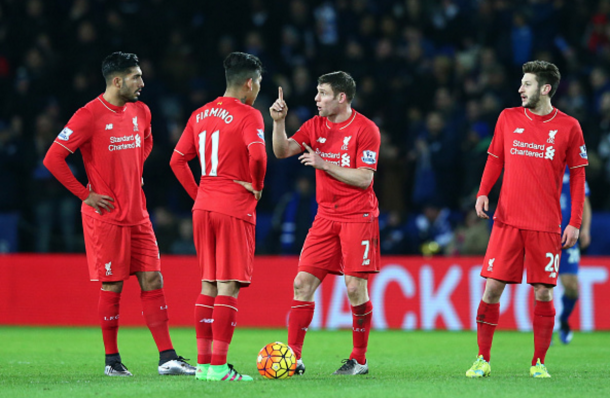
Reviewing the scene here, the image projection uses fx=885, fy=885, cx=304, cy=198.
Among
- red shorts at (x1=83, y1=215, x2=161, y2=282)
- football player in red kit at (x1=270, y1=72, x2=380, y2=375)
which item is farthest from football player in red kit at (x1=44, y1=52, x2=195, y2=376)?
football player in red kit at (x1=270, y1=72, x2=380, y2=375)

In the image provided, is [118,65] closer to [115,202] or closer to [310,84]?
[115,202]

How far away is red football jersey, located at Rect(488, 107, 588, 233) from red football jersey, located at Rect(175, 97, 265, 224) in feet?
6.70

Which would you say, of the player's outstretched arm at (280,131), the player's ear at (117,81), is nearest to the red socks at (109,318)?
the player's ear at (117,81)

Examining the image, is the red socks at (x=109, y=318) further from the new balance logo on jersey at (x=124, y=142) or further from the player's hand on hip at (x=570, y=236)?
the player's hand on hip at (x=570, y=236)

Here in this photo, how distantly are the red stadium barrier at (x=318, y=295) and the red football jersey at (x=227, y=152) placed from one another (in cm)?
632

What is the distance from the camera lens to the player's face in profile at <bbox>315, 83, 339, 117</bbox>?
732 cm

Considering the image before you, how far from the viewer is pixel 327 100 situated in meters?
7.32

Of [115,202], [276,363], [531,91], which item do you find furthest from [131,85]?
[531,91]

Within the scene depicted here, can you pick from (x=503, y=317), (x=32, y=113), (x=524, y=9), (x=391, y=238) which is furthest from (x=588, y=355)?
(x=32, y=113)

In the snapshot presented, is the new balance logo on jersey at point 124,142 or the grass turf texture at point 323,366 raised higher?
the new balance logo on jersey at point 124,142

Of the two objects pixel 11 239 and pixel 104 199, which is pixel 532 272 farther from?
pixel 11 239

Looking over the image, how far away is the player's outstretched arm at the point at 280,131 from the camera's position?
6730 millimetres

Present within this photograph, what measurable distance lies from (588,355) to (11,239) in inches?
366

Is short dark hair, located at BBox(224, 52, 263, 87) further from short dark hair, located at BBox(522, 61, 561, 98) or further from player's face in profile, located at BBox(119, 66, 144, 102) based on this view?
A: short dark hair, located at BBox(522, 61, 561, 98)
